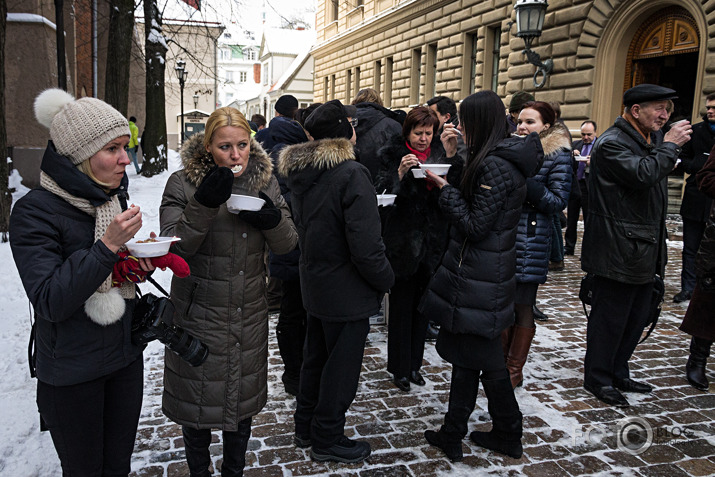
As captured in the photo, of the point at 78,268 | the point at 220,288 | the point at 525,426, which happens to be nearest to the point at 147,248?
the point at 78,268

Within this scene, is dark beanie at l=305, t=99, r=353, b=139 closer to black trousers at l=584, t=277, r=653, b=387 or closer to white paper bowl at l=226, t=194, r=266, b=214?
white paper bowl at l=226, t=194, r=266, b=214

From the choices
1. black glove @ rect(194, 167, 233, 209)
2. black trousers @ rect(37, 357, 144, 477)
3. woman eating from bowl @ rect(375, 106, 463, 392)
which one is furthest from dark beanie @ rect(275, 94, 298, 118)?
black trousers @ rect(37, 357, 144, 477)

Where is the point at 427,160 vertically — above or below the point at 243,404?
above

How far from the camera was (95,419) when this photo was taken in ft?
8.09

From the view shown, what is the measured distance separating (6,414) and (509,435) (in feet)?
11.5

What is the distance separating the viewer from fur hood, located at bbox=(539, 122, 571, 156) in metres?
4.62

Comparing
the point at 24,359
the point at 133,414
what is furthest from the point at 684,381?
the point at 24,359

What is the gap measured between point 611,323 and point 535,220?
1044mm

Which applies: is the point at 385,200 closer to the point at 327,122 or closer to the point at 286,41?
the point at 327,122

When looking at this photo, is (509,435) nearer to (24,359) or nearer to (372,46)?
(24,359)

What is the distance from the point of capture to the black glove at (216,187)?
2.56 meters

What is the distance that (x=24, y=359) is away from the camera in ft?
16.2

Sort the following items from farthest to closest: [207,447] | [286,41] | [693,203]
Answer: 1. [286,41]
2. [693,203]
3. [207,447]

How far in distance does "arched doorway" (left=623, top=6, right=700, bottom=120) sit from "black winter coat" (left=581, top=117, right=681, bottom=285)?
31.6ft
